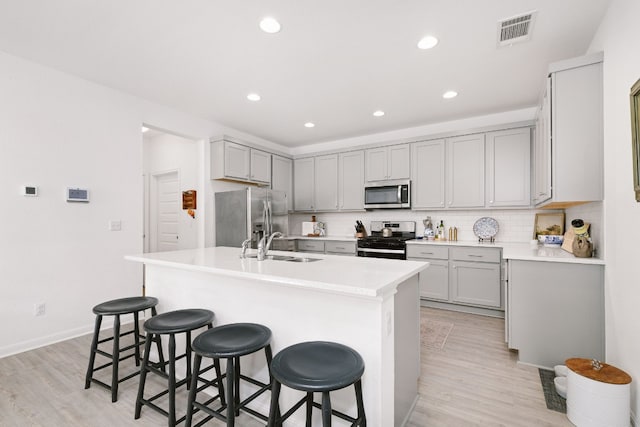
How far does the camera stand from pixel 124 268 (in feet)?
11.5

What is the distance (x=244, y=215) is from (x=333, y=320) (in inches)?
115

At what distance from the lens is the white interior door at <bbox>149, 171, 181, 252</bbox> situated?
530 centimetres

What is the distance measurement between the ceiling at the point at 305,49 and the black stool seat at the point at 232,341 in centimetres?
213

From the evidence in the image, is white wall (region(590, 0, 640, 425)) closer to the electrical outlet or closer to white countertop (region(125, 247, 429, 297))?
white countertop (region(125, 247, 429, 297))

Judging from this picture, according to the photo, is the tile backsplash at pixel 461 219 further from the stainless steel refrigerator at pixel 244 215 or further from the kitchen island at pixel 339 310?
the kitchen island at pixel 339 310

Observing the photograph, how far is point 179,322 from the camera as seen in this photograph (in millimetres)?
1855

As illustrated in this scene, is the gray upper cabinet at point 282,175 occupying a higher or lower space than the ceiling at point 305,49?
lower

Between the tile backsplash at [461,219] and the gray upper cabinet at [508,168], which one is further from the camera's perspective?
the tile backsplash at [461,219]

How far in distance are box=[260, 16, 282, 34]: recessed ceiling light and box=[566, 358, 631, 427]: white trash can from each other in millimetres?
3047

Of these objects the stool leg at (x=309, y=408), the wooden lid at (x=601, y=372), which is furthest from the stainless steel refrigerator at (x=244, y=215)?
the wooden lid at (x=601, y=372)

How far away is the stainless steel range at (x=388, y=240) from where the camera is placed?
14.3 ft

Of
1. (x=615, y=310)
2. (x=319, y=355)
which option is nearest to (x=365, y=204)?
(x=615, y=310)

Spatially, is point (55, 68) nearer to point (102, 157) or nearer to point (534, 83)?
point (102, 157)

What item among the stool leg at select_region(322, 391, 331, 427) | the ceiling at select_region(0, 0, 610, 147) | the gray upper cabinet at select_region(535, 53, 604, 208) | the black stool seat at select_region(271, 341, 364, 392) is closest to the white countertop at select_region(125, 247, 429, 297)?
the black stool seat at select_region(271, 341, 364, 392)
